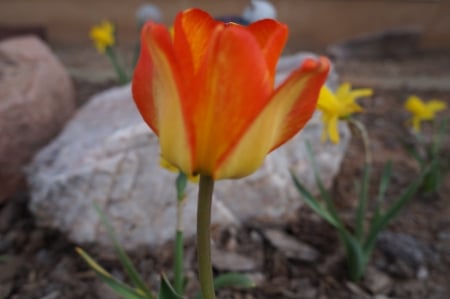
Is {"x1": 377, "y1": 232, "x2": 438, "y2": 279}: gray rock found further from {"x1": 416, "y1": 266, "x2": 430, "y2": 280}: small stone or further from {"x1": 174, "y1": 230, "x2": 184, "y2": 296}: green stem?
{"x1": 174, "y1": 230, "x2": 184, "y2": 296}: green stem

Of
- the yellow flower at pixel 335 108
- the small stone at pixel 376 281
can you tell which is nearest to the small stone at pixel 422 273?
the small stone at pixel 376 281

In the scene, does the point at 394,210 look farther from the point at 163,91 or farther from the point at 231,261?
the point at 163,91

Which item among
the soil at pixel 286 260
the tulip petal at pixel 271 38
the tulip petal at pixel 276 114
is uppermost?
the tulip petal at pixel 271 38

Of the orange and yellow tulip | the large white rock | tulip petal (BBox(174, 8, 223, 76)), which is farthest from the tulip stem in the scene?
the large white rock

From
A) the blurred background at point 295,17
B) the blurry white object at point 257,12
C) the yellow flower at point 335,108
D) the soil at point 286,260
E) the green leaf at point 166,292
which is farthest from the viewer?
the blurred background at point 295,17

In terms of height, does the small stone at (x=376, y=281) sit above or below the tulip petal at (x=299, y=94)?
below

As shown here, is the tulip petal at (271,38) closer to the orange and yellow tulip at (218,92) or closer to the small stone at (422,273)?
the orange and yellow tulip at (218,92)
